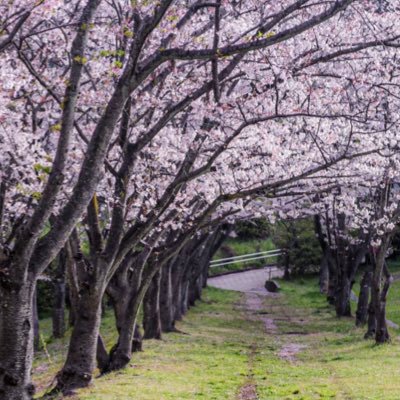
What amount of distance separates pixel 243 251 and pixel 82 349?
166ft

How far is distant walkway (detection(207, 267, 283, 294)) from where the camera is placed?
56.6 meters

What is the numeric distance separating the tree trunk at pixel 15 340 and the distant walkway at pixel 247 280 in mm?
44065

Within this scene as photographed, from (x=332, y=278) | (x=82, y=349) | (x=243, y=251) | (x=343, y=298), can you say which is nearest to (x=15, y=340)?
(x=82, y=349)

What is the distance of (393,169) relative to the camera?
21.0 metres

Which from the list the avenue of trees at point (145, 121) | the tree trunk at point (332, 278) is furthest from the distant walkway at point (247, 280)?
the avenue of trees at point (145, 121)

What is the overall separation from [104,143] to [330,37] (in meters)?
6.48

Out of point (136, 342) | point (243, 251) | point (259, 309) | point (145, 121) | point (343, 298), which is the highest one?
point (145, 121)

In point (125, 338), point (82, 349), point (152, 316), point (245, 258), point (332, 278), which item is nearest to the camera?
point (82, 349)

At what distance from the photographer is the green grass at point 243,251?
62.6m

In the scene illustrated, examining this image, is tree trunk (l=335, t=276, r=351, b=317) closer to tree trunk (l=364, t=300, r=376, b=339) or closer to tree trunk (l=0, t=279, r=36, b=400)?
tree trunk (l=364, t=300, r=376, b=339)

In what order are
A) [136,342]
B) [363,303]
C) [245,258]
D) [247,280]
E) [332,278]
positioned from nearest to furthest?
[136,342] → [363,303] → [332,278] → [247,280] → [245,258]

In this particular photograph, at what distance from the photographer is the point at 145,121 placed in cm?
1709

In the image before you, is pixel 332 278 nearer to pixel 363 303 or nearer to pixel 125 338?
pixel 363 303

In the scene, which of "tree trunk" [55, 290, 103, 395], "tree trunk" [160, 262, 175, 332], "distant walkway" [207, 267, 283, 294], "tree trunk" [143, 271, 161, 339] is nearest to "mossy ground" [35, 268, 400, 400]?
"tree trunk" [55, 290, 103, 395]
